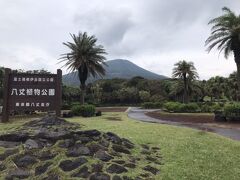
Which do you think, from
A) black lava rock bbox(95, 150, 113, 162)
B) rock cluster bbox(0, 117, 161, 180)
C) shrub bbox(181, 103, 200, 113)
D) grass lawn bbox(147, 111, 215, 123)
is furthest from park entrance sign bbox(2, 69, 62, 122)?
shrub bbox(181, 103, 200, 113)

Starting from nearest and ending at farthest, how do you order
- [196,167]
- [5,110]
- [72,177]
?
[72,177] → [196,167] → [5,110]

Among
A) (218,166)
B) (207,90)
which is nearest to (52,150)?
(218,166)

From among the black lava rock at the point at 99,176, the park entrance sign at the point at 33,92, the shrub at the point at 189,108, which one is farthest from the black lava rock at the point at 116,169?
the shrub at the point at 189,108


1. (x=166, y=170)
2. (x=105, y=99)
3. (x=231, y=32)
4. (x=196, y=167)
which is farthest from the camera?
(x=105, y=99)

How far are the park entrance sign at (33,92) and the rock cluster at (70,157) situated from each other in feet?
41.4

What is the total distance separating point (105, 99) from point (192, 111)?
49.1 meters

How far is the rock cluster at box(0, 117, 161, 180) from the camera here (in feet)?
23.5

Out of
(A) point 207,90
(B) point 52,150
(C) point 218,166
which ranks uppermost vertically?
(A) point 207,90

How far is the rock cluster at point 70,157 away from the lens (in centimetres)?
718

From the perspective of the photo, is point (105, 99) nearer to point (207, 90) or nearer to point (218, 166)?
point (207, 90)

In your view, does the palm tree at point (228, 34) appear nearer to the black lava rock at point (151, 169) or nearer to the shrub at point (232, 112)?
the shrub at point (232, 112)

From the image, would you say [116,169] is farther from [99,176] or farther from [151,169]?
[151,169]

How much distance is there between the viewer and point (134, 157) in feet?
28.4

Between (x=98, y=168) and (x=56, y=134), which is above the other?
(x=56, y=134)
